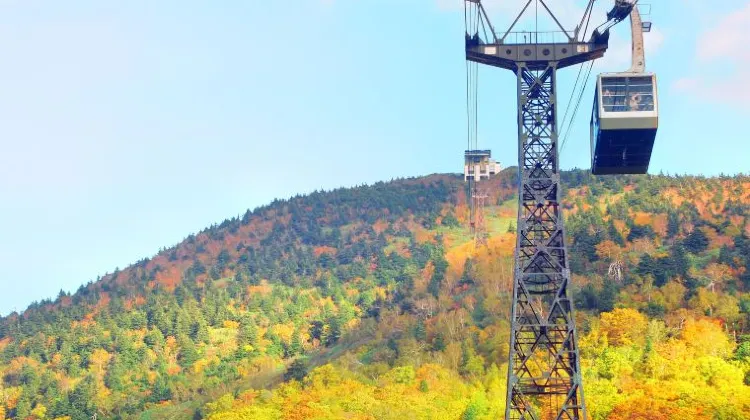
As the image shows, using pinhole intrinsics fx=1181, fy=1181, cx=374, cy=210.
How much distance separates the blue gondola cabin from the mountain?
115ft

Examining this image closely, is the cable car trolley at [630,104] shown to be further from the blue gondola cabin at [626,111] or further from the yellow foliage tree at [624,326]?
the yellow foliage tree at [624,326]

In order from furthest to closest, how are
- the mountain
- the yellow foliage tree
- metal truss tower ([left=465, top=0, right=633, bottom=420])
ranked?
Answer: 1. the yellow foliage tree
2. the mountain
3. metal truss tower ([left=465, top=0, right=633, bottom=420])

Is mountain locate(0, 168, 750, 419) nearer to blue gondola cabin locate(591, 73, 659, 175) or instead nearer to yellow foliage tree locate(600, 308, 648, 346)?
yellow foliage tree locate(600, 308, 648, 346)

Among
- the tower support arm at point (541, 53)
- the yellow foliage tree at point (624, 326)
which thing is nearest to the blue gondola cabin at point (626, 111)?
the tower support arm at point (541, 53)

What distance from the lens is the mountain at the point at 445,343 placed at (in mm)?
83750

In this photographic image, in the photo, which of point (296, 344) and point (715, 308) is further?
point (296, 344)

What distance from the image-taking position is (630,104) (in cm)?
3728

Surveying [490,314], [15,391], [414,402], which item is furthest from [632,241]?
[15,391]

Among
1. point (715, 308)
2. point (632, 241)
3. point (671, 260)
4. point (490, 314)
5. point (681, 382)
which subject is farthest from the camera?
point (632, 241)

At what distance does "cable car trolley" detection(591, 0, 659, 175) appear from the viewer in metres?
37.2

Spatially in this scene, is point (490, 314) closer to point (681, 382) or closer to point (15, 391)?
point (681, 382)

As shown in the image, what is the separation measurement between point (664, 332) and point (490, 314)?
29.2 m

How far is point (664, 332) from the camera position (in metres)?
91.6

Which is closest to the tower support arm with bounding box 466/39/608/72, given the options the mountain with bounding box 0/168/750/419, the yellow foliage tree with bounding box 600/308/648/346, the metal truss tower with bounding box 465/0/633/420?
the metal truss tower with bounding box 465/0/633/420
